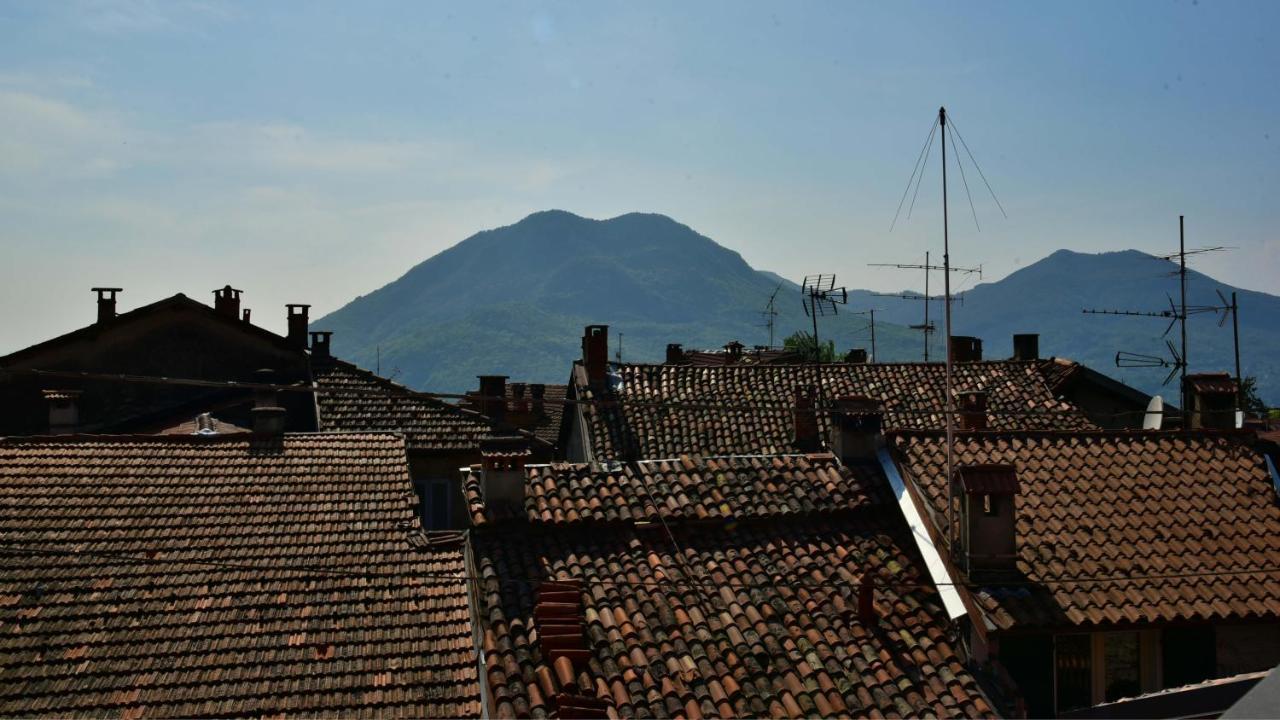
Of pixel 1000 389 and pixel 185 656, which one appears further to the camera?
pixel 1000 389

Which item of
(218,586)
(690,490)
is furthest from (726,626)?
(218,586)

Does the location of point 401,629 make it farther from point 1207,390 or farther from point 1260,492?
point 1207,390

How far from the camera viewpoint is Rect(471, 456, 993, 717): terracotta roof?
35.8 feet

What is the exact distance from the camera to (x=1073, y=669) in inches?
452

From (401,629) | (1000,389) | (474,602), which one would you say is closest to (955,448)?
(474,602)

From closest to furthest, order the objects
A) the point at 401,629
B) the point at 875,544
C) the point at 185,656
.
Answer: the point at 185,656
the point at 401,629
the point at 875,544

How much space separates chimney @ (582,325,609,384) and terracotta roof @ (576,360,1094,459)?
397 millimetres

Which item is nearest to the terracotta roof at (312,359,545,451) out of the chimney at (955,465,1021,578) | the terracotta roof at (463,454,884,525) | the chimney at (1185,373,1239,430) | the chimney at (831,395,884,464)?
the terracotta roof at (463,454,884,525)

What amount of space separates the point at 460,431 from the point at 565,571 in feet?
41.0

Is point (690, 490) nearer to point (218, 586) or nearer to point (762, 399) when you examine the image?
point (218, 586)

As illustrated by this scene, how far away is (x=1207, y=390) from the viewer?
53.0ft

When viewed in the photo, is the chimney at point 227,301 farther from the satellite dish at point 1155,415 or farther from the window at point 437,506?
the satellite dish at point 1155,415

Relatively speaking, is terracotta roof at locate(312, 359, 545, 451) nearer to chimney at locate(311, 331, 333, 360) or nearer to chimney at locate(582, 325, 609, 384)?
chimney at locate(582, 325, 609, 384)

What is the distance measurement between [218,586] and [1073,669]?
10.3 m
